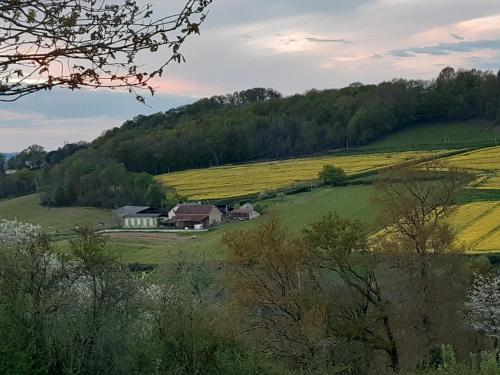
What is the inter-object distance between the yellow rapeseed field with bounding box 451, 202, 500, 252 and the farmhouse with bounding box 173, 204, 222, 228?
70.3 ft

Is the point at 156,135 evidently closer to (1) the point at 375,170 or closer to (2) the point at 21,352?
(1) the point at 375,170

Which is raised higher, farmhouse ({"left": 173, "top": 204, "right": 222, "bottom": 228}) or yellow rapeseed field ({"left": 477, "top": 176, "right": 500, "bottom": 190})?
yellow rapeseed field ({"left": 477, "top": 176, "right": 500, "bottom": 190})

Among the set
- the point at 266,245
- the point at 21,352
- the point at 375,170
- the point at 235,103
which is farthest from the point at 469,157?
the point at 235,103

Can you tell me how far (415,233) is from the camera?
20047 millimetres

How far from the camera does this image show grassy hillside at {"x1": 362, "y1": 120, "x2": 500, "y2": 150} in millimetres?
70875

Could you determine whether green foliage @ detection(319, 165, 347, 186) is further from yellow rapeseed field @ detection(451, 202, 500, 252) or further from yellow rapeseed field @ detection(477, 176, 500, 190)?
yellow rapeseed field @ detection(451, 202, 500, 252)

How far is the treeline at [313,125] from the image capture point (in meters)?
83.2

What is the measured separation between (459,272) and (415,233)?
Result: 1.80 meters

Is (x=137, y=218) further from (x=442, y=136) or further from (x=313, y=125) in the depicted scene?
(x=442, y=136)

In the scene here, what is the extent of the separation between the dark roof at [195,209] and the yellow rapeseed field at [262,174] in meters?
5.11

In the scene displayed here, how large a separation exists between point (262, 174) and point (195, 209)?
18.5 meters

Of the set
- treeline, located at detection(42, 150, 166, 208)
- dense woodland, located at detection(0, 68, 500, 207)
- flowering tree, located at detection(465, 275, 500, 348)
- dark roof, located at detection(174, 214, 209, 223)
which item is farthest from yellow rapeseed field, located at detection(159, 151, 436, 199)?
flowering tree, located at detection(465, 275, 500, 348)

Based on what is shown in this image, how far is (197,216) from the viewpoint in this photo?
5197 cm

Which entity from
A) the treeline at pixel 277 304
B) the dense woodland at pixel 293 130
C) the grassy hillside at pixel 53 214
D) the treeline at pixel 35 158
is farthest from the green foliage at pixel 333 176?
the treeline at pixel 35 158
